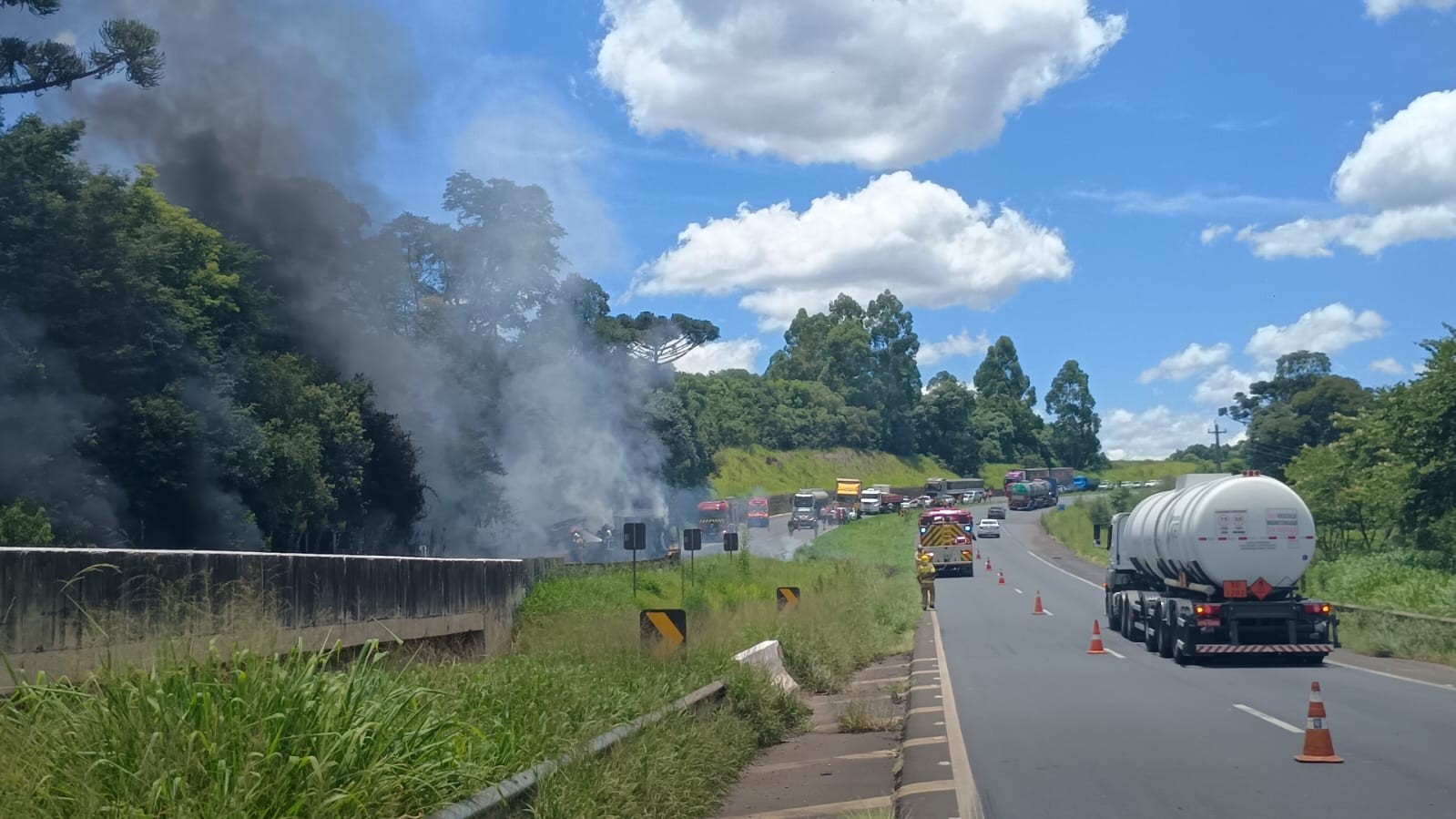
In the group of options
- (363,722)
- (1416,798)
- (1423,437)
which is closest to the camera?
(363,722)

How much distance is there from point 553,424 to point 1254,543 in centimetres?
4237

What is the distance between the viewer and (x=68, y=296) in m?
33.1

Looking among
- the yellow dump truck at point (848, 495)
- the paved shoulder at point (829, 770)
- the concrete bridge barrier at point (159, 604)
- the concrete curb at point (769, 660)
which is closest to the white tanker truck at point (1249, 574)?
the paved shoulder at point (829, 770)

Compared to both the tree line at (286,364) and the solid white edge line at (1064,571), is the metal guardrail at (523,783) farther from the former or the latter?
the solid white edge line at (1064,571)

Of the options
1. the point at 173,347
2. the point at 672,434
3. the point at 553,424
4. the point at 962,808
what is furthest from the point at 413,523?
the point at 962,808

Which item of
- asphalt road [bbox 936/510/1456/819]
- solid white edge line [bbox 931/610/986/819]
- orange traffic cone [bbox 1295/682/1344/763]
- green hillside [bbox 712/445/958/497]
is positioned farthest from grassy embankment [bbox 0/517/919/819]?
green hillside [bbox 712/445/958/497]

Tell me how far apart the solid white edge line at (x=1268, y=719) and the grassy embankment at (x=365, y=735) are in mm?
5053

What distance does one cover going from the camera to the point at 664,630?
1241 centimetres

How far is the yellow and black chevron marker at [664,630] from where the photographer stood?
12328 mm

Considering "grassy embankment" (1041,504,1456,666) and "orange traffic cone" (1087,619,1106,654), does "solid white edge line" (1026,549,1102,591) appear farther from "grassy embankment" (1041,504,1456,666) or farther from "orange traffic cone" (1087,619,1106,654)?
"orange traffic cone" (1087,619,1106,654)

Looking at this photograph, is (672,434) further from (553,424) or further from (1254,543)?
(1254,543)

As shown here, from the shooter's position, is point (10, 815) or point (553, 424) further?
point (553, 424)

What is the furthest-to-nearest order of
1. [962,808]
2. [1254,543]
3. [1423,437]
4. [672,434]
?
[672,434] < [1423,437] < [1254,543] < [962,808]

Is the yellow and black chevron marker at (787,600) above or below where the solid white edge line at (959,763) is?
above
